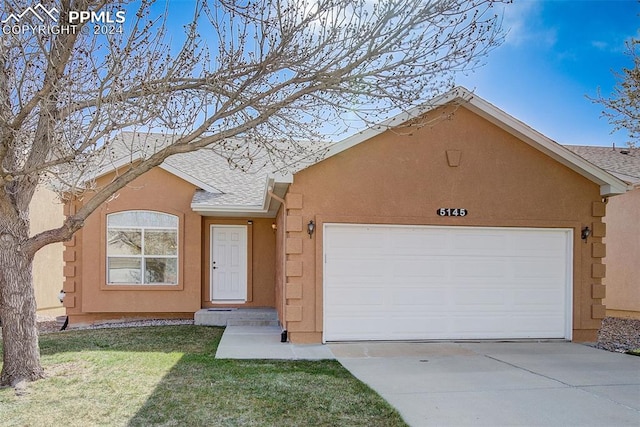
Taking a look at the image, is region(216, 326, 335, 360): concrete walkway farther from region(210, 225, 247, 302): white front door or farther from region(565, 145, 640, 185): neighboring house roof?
region(565, 145, 640, 185): neighboring house roof

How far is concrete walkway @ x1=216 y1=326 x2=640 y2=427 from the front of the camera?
497cm

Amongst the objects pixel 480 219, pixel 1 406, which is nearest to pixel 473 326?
pixel 480 219

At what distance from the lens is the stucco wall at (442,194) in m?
8.77

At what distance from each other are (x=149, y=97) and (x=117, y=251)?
649 cm

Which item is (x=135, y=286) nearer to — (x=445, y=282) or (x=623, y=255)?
(x=445, y=282)

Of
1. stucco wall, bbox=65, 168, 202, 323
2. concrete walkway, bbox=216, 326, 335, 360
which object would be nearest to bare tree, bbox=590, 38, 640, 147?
concrete walkway, bbox=216, 326, 335, 360

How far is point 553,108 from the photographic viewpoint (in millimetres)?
11953

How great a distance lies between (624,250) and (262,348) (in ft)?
34.1

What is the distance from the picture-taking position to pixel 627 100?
866 centimetres

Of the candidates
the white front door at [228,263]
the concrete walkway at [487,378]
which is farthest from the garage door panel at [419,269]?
the white front door at [228,263]

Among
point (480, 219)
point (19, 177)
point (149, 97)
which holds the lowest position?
point (480, 219)

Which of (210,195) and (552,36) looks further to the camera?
(210,195)

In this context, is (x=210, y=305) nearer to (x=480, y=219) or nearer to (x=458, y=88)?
(x=480, y=219)

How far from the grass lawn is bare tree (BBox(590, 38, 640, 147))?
6766mm
